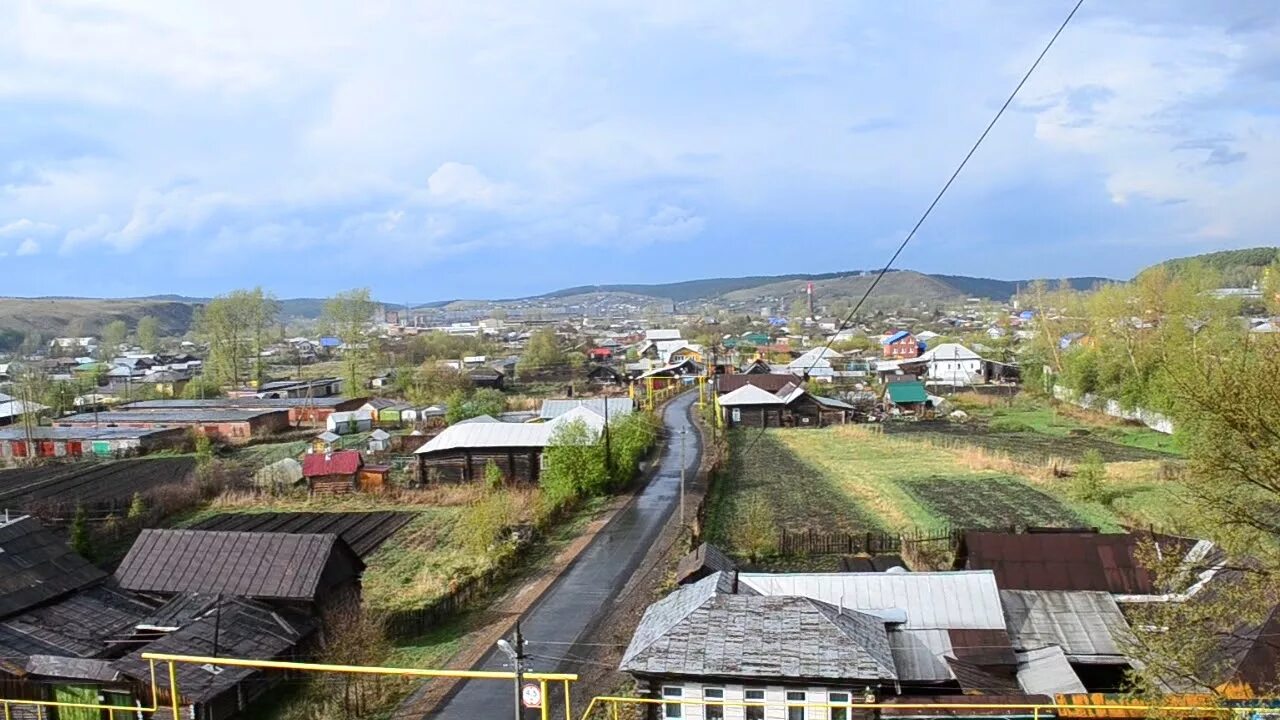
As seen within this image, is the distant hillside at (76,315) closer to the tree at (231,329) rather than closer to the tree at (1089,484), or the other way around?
the tree at (231,329)

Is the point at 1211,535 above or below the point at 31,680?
above

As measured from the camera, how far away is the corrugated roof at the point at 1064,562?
46.6 ft

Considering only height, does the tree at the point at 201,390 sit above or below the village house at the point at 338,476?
above

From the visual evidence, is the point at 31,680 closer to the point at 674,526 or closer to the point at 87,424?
the point at 674,526

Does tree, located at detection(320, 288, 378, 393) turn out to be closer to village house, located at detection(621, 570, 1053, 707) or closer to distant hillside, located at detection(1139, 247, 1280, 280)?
village house, located at detection(621, 570, 1053, 707)

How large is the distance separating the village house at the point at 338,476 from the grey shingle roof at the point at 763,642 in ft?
62.1

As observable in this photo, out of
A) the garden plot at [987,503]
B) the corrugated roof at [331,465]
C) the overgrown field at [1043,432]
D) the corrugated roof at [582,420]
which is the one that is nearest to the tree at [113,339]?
the corrugated roof at [331,465]

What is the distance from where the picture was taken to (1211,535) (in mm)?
8250

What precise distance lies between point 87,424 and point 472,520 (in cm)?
3071

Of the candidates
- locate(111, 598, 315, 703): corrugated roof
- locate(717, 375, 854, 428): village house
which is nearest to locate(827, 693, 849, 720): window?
locate(111, 598, 315, 703): corrugated roof

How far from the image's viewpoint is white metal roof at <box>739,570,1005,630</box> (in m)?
12.6

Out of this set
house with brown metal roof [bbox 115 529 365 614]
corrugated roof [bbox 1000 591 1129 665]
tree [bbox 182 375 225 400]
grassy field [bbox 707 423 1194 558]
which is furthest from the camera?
tree [bbox 182 375 225 400]

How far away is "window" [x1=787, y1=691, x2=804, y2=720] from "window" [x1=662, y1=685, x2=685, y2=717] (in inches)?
48.8

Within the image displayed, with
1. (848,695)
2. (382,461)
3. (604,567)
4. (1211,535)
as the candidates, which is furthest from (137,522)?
(1211,535)
